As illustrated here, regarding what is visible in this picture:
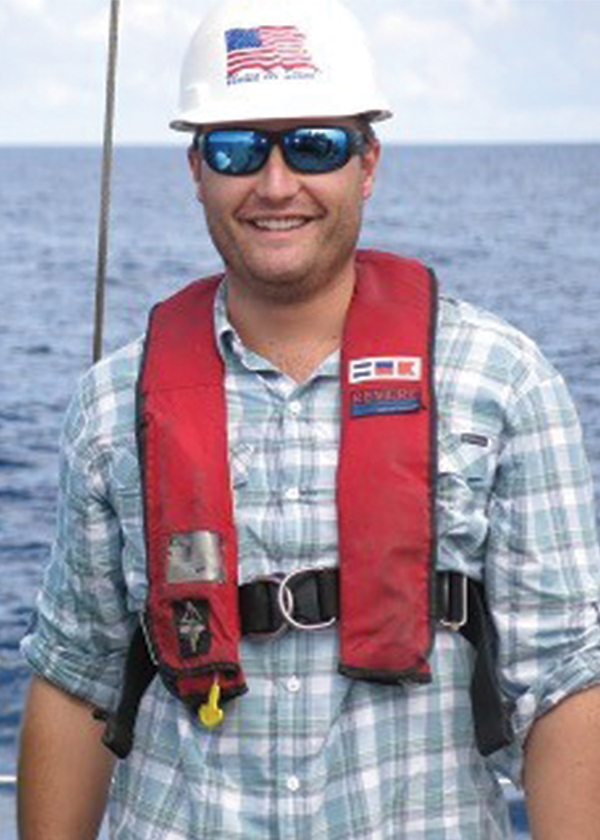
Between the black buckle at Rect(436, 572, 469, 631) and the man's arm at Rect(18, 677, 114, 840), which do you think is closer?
the black buckle at Rect(436, 572, 469, 631)

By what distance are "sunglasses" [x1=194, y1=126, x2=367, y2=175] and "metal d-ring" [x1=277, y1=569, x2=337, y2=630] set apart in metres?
0.46

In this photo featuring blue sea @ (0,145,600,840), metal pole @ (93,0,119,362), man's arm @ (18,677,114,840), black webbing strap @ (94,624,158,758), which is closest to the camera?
black webbing strap @ (94,624,158,758)

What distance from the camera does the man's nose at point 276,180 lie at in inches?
102

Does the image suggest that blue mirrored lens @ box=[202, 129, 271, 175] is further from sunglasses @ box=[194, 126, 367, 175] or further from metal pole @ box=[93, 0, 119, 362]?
metal pole @ box=[93, 0, 119, 362]

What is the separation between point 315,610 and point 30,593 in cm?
1891

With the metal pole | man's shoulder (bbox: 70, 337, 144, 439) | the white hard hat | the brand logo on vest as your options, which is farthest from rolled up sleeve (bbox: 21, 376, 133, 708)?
the metal pole

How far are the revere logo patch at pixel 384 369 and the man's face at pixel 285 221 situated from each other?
107mm

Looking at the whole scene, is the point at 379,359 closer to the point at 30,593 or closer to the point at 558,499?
the point at 558,499

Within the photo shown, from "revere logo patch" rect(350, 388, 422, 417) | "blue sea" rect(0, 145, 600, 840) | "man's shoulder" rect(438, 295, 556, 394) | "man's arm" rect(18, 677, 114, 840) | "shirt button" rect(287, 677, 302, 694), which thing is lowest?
"blue sea" rect(0, 145, 600, 840)

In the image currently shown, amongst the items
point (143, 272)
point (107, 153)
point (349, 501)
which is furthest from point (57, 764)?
point (143, 272)

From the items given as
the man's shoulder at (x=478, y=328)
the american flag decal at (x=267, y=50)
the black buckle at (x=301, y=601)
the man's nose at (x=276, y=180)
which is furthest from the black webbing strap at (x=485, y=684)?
the american flag decal at (x=267, y=50)

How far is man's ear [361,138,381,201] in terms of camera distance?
2672 millimetres

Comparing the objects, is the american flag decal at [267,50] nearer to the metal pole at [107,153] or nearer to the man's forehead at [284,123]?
the man's forehead at [284,123]

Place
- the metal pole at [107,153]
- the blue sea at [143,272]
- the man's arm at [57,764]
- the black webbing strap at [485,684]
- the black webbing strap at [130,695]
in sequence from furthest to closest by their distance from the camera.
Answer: the blue sea at [143,272], the metal pole at [107,153], the man's arm at [57,764], the black webbing strap at [130,695], the black webbing strap at [485,684]
